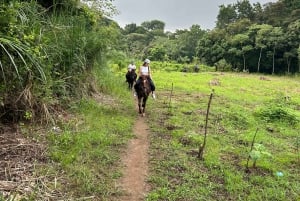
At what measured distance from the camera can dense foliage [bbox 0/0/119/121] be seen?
226 inches

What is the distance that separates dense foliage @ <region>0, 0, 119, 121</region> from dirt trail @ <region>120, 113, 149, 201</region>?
1995mm

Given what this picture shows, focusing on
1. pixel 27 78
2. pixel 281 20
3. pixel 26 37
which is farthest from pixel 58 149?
pixel 281 20

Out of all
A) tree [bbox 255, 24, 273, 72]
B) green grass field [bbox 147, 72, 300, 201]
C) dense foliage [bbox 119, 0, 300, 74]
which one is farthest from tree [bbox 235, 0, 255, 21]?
green grass field [bbox 147, 72, 300, 201]

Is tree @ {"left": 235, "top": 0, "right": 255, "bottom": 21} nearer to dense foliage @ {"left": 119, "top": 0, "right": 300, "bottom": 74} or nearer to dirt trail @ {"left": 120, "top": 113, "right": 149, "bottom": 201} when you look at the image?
dense foliage @ {"left": 119, "top": 0, "right": 300, "bottom": 74}

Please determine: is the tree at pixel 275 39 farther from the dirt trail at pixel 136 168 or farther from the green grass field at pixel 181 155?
the dirt trail at pixel 136 168

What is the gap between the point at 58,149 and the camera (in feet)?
Result: 21.0

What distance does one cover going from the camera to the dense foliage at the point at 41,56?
5738 millimetres

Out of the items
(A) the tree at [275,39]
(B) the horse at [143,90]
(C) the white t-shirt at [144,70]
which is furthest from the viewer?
(A) the tree at [275,39]

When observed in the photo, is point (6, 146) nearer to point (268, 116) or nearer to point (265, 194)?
point (265, 194)

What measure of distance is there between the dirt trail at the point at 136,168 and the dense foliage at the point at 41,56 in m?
1.99

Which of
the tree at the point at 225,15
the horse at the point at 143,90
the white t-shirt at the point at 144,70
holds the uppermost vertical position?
the tree at the point at 225,15

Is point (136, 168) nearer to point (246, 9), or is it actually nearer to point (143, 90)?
point (143, 90)

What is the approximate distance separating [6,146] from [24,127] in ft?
3.63

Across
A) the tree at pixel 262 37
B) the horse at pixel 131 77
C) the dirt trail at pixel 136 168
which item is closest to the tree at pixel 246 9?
the tree at pixel 262 37
